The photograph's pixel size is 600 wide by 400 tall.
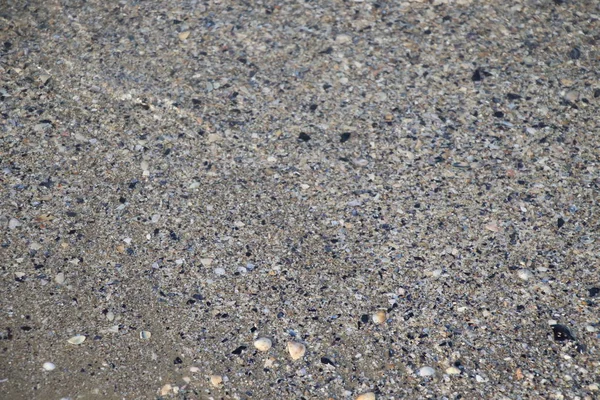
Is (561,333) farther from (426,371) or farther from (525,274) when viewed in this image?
(426,371)

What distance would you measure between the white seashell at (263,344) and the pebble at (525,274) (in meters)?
1.13

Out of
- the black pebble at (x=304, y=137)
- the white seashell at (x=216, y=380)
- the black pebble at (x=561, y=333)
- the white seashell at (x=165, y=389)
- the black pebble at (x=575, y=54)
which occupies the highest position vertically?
the black pebble at (x=575, y=54)

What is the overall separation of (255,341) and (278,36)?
1973 mm

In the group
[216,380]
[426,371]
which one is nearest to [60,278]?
[216,380]

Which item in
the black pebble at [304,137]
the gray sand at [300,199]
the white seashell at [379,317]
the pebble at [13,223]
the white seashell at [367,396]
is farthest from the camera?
the black pebble at [304,137]

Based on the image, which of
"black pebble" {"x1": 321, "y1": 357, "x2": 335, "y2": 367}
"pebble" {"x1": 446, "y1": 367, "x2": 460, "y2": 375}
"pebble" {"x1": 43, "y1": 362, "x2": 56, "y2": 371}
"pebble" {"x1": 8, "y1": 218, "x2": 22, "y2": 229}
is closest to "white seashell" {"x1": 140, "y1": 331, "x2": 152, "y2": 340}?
"pebble" {"x1": 43, "y1": 362, "x2": 56, "y2": 371}

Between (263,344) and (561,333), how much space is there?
121 cm

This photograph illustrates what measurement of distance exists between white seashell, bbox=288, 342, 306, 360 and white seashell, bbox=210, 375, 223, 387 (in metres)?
0.29

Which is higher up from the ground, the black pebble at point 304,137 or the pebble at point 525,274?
the black pebble at point 304,137

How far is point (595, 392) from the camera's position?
8.64ft

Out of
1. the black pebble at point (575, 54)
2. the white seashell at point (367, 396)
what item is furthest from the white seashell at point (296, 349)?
the black pebble at point (575, 54)

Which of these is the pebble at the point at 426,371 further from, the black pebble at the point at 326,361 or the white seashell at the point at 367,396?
the black pebble at the point at 326,361

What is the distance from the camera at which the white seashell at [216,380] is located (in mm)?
2658

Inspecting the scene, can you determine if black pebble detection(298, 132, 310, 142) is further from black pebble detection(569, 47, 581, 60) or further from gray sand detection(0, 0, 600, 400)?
black pebble detection(569, 47, 581, 60)
